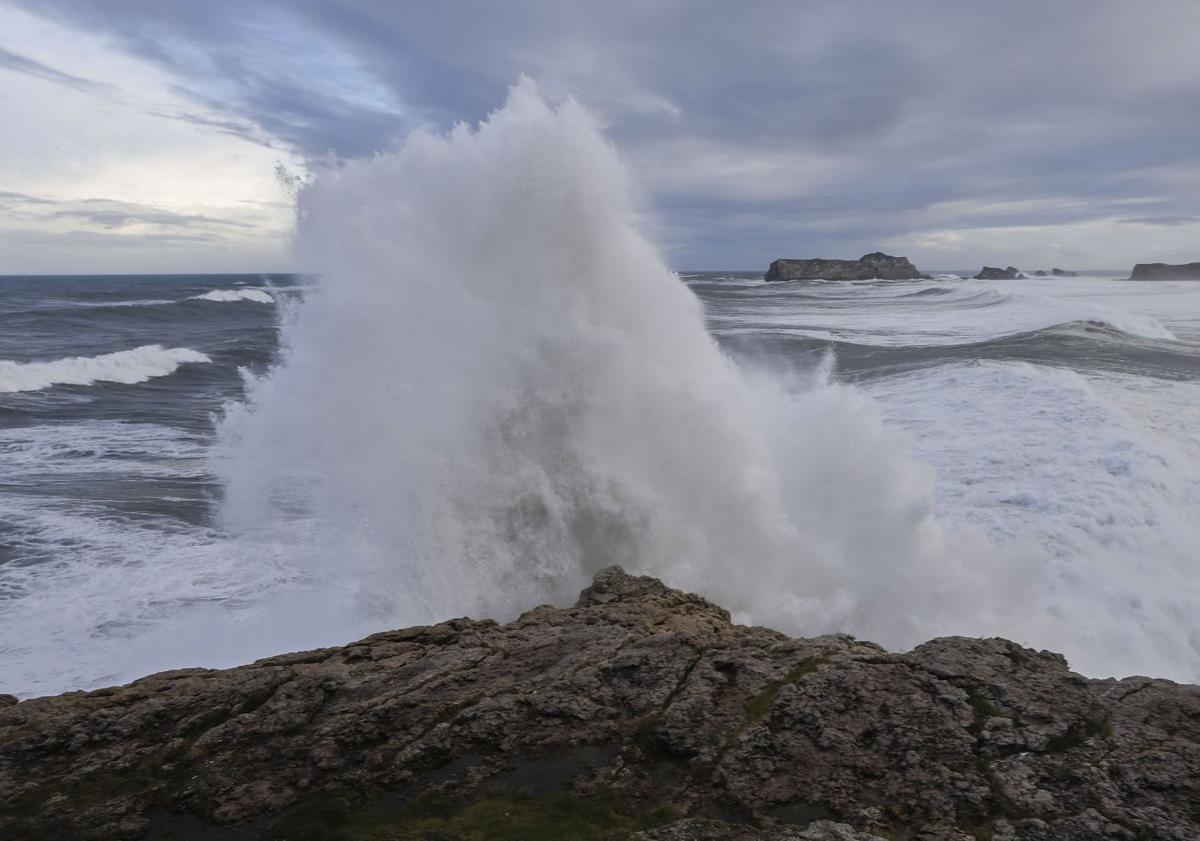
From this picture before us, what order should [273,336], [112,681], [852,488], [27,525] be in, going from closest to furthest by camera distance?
[112,681], [852,488], [27,525], [273,336]

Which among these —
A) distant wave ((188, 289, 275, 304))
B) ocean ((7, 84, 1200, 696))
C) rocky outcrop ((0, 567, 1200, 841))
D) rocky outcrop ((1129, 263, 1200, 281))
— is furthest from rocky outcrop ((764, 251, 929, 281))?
rocky outcrop ((0, 567, 1200, 841))

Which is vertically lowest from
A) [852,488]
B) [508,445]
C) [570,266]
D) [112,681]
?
[112,681]

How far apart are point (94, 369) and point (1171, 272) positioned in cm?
8452

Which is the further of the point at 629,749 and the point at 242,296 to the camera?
the point at 242,296

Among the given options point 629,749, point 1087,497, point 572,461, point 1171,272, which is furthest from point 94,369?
point 1171,272

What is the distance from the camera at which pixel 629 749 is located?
380cm

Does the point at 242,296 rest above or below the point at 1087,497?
above

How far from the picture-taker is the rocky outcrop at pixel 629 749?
130 inches

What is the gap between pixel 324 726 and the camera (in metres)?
4.00

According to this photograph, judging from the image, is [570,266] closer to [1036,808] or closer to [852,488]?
[852,488]

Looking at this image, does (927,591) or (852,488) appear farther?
(852,488)

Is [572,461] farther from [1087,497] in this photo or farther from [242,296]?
[242,296]

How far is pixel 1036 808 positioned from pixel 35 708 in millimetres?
5065

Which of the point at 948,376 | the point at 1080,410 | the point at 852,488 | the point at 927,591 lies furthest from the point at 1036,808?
the point at 948,376
